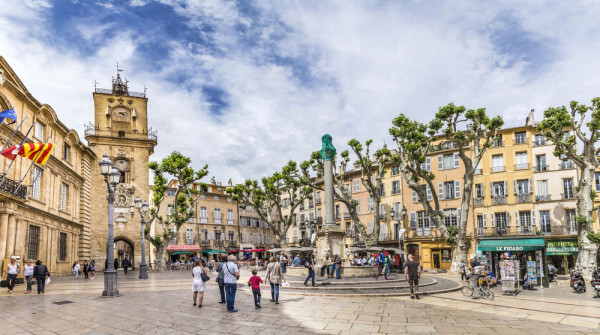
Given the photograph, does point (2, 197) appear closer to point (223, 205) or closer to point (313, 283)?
point (313, 283)

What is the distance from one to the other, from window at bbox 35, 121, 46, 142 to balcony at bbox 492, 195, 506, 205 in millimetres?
35651

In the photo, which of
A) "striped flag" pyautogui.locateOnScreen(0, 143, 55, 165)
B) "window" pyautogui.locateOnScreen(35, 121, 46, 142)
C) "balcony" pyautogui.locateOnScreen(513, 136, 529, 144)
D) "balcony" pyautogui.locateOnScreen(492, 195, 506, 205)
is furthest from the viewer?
"balcony" pyautogui.locateOnScreen(513, 136, 529, 144)

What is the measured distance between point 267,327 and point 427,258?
35.0 metres

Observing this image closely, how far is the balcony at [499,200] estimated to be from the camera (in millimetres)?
38906

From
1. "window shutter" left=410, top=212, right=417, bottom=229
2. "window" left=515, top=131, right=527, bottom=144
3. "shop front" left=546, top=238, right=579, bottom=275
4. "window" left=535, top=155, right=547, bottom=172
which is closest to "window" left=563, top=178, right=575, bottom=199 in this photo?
"window" left=535, top=155, right=547, bottom=172

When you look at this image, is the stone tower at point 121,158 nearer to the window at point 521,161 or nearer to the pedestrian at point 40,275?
the pedestrian at point 40,275

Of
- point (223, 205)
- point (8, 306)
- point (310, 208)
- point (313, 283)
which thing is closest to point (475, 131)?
point (313, 283)

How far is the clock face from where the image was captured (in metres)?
44.0

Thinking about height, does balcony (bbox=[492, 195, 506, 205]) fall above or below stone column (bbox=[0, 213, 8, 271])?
above

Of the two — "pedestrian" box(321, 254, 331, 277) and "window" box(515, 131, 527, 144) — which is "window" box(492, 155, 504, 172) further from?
"pedestrian" box(321, 254, 331, 277)

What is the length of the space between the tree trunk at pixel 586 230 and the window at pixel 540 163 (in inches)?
519

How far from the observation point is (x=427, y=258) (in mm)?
41969

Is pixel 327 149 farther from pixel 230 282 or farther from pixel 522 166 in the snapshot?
pixel 522 166

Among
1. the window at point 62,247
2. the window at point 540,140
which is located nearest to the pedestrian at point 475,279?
the window at point 540,140
